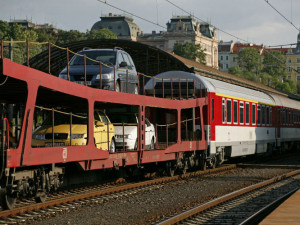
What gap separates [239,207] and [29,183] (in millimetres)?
4693

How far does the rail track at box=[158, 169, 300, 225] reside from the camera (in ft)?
38.7

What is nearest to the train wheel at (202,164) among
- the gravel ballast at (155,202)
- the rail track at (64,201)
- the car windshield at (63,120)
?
the gravel ballast at (155,202)

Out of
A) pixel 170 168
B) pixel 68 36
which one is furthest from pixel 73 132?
pixel 68 36

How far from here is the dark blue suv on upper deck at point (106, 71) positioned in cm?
1838

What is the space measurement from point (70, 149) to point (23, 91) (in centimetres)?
167

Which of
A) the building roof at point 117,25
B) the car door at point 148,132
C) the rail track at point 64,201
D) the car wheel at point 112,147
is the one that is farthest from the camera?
the building roof at point 117,25

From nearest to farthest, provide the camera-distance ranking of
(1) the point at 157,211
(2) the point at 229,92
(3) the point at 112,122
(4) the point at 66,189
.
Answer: (1) the point at 157,211
(4) the point at 66,189
(3) the point at 112,122
(2) the point at 229,92

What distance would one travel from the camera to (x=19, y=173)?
12180 mm

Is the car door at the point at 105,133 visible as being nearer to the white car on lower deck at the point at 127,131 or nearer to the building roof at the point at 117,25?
the white car on lower deck at the point at 127,131

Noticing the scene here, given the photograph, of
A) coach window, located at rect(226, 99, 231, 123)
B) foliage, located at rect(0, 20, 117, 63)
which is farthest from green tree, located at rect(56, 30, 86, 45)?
coach window, located at rect(226, 99, 231, 123)

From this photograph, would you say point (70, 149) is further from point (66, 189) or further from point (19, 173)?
point (66, 189)

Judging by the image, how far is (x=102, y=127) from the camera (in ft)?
52.9

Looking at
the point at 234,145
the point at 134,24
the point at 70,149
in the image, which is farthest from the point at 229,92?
the point at 134,24

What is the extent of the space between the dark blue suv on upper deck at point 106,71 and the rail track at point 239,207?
5002mm
